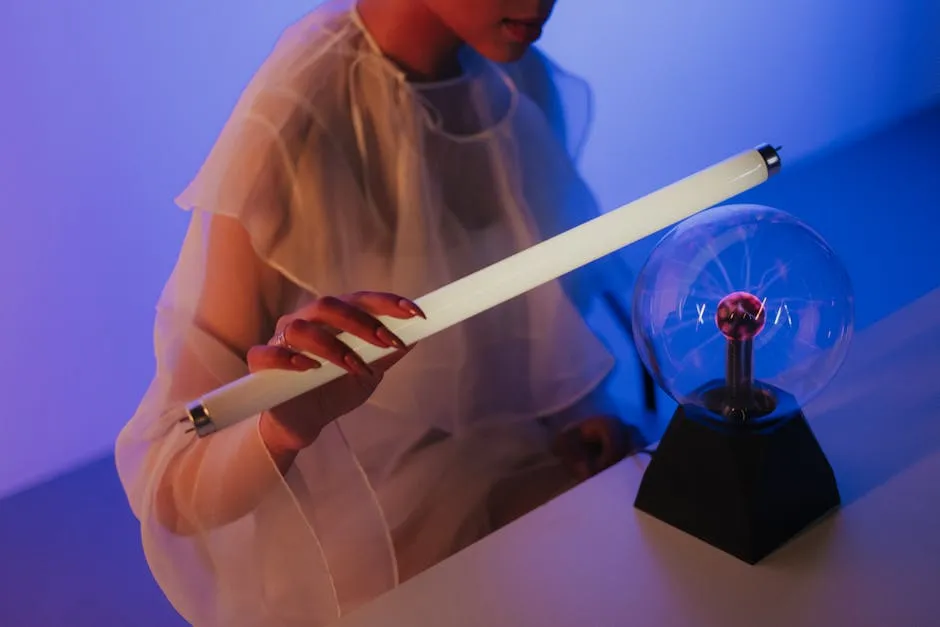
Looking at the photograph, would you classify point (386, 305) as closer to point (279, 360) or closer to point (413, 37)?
point (279, 360)

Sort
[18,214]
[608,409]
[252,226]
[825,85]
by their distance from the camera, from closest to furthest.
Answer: [18,214] → [252,226] → [608,409] → [825,85]

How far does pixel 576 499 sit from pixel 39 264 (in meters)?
0.44

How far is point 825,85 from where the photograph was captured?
4.56 feet

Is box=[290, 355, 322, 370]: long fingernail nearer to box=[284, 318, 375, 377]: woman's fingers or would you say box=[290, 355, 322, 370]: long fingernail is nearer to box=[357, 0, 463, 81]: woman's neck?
box=[284, 318, 375, 377]: woman's fingers

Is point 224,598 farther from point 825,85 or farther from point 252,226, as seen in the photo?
point 825,85

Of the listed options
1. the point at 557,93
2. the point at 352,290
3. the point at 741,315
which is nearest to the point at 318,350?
the point at 352,290

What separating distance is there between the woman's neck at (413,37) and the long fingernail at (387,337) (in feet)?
0.86

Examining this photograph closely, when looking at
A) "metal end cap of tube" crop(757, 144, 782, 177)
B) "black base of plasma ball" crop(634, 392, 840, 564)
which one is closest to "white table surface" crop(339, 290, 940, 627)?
"black base of plasma ball" crop(634, 392, 840, 564)

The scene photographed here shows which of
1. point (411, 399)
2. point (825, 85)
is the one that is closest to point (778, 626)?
point (411, 399)

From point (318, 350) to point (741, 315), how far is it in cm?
29

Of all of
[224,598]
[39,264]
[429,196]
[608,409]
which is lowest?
[608,409]

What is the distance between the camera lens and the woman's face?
936 mm

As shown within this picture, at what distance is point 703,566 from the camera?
811 mm

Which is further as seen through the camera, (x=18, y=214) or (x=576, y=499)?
(x=576, y=499)
